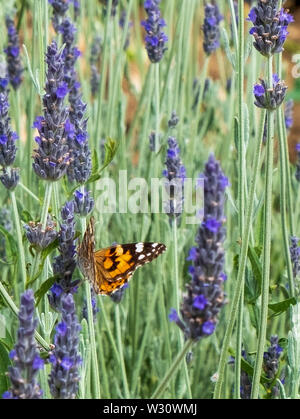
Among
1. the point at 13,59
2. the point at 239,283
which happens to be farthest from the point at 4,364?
the point at 13,59

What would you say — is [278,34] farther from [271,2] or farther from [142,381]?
[142,381]

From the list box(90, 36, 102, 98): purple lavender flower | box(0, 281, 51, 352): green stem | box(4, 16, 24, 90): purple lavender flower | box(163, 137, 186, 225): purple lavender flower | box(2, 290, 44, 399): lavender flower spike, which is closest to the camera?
box(2, 290, 44, 399): lavender flower spike

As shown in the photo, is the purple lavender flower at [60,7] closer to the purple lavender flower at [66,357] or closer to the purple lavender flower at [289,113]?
the purple lavender flower at [289,113]

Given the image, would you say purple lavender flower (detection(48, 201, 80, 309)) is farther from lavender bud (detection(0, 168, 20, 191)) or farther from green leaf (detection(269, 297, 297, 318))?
green leaf (detection(269, 297, 297, 318))

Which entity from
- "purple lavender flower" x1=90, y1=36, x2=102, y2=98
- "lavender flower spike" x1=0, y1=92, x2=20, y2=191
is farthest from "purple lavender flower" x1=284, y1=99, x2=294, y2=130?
"lavender flower spike" x1=0, y1=92, x2=20, y2=191

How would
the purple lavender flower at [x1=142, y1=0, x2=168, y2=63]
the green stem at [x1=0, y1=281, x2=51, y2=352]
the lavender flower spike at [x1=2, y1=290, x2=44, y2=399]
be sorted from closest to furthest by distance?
the lavender flower spike at [x1=2, y1=290, x2=44, y2=399] → the green stem at [x1=0, y1=281, x2=51, y2=352] → the purple lavender flower at [x1=142, y1=0, x2=168, y2=63]

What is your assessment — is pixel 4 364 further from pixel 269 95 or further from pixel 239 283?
pixel 269 95
